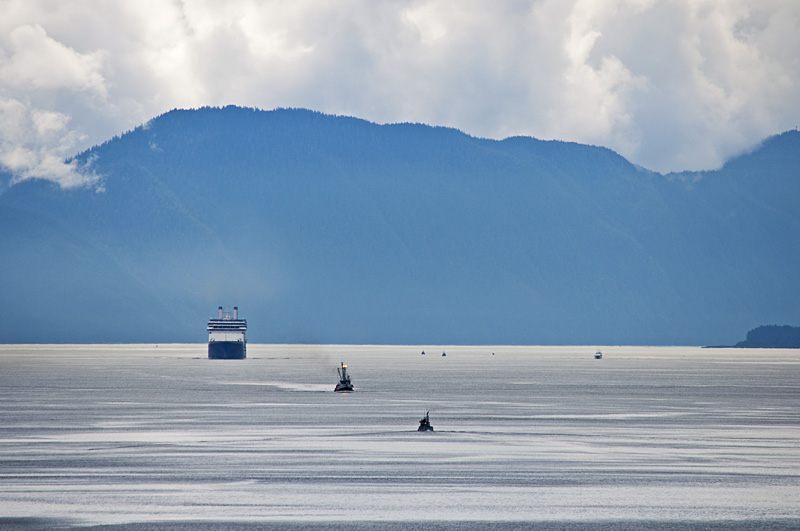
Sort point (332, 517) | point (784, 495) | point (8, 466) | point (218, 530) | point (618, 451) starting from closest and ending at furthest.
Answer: point (218, 530) → point (332, 517) → point (784, 495) → point (8, 466) → point (618, 451)

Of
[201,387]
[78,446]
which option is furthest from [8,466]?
[201,387]

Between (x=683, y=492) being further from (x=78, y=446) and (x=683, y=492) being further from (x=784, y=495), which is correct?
(x=78, y=446)

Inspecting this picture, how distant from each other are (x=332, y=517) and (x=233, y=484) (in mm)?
8667

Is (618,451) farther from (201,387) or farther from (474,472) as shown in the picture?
(201,387)

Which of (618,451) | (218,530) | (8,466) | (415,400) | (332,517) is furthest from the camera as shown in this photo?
(415,400)

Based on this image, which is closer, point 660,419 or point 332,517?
point 332,517

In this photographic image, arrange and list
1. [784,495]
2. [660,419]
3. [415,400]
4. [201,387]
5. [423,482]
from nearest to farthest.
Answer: [784,495], [423,482], [660,419], [415,400], [201,387]

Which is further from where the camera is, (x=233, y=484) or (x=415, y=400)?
(x=415, y=400)

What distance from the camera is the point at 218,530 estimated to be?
3728 centimetres

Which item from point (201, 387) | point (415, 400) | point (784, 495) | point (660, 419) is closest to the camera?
point (784, 495)

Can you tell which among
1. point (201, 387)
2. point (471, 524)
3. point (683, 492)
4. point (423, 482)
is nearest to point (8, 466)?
point (423, 482)

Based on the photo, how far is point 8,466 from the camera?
52.4 metres

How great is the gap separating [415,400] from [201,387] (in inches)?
1482

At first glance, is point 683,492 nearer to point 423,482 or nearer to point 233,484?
point 423,482
